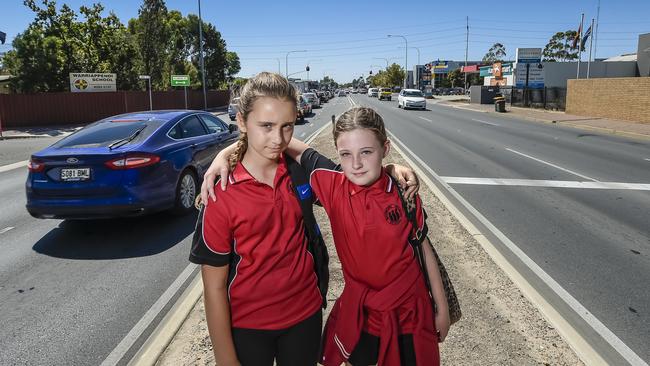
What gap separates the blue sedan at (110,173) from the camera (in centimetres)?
569

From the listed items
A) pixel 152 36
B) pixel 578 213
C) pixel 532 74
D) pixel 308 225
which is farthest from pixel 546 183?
pixel 532 74

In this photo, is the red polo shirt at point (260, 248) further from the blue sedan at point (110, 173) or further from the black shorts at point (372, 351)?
the blue sedan at point (110, 173)

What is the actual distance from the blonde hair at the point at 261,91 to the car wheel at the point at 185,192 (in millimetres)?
4925

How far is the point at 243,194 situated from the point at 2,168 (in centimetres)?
1292

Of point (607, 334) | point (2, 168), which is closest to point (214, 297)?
point (607, 334)

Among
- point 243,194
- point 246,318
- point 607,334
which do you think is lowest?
point 607,334

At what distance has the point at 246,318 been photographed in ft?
6.45

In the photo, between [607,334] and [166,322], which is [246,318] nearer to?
[166,322]

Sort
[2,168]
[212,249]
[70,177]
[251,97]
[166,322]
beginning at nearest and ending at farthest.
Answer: [212,249] → [251,97] → [166,322] → [70,177] → [2,168]

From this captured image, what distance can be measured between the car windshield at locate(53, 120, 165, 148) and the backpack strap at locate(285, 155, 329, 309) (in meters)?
4.62

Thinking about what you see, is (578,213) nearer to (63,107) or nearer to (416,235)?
(416,235)

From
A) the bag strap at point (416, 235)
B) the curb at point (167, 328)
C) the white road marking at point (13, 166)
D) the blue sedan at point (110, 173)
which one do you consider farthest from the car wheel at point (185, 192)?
the white road marking at point (13, 166)

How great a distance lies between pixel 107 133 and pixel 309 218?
17.4 feet

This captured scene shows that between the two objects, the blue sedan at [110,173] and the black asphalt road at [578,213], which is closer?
the black asphalt road at [578,213]
